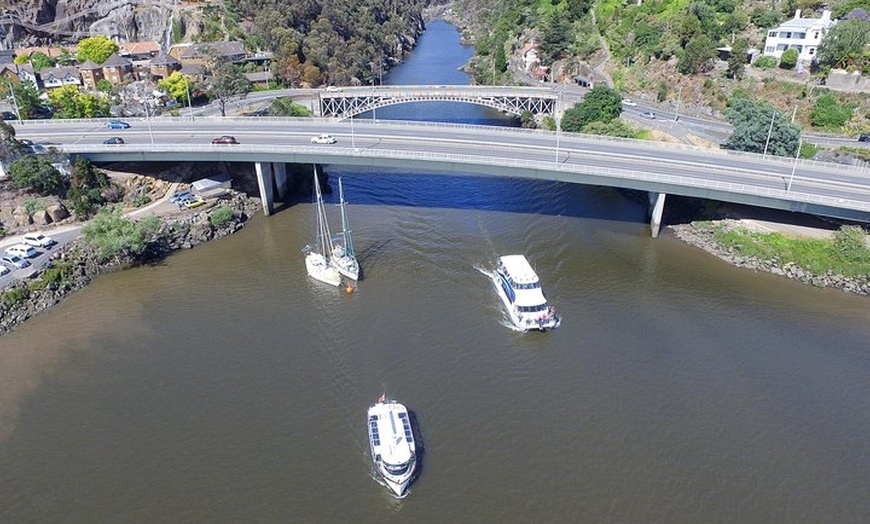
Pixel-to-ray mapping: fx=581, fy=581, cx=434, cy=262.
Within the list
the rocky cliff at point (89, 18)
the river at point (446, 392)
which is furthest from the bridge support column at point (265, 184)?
the rocky cliff at point (89, 18)

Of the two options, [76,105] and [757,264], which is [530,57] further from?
[76,105]

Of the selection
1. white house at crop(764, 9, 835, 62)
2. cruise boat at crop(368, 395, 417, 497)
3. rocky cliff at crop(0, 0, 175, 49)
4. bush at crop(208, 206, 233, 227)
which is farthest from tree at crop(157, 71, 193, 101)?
white house at crop(764, 9, 835, 62)

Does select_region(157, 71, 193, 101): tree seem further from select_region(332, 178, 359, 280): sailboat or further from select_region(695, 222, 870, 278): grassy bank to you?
select_region(695, 222, 870, 278): grassy bank

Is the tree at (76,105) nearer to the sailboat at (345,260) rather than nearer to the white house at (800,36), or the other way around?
the sailboat at (345,260)

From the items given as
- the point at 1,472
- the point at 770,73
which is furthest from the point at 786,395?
the point at 770,73

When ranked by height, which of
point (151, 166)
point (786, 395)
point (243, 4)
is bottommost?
point (786, 395)

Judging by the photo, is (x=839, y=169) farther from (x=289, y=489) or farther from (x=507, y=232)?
(x=289, y=489)
